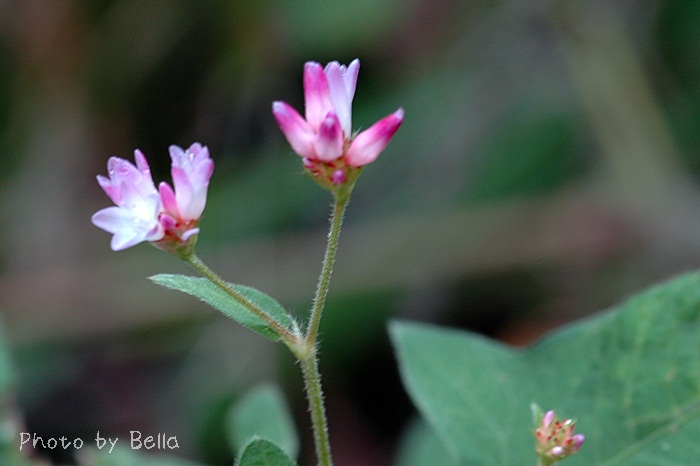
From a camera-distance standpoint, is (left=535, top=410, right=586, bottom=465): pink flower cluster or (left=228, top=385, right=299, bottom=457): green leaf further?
(left=228, top=385, right=299, bottom=457): green leaf

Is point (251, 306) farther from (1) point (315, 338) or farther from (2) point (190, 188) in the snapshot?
(2) point (190, 188)

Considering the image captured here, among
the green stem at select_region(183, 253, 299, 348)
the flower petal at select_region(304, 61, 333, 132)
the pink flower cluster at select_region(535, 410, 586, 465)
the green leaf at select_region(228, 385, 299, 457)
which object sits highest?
the flower petal at select_region(304, 61, 333, 132)

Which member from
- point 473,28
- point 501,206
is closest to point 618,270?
point 501,206

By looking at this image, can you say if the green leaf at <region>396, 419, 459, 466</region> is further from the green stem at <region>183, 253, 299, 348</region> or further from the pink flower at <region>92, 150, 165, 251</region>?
the pink flower at <region>92, 150, 165, 251</region>

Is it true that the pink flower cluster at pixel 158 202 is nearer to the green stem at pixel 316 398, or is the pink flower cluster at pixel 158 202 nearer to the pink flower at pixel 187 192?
the pink flower at pixel 187 192

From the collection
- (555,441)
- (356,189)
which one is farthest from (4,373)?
(356,189)

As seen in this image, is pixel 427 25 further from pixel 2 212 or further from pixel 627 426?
pixel 627 426

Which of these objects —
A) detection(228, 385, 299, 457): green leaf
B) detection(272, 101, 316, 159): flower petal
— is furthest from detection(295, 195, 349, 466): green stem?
detection(228, 385, 299, 457): green leaf
